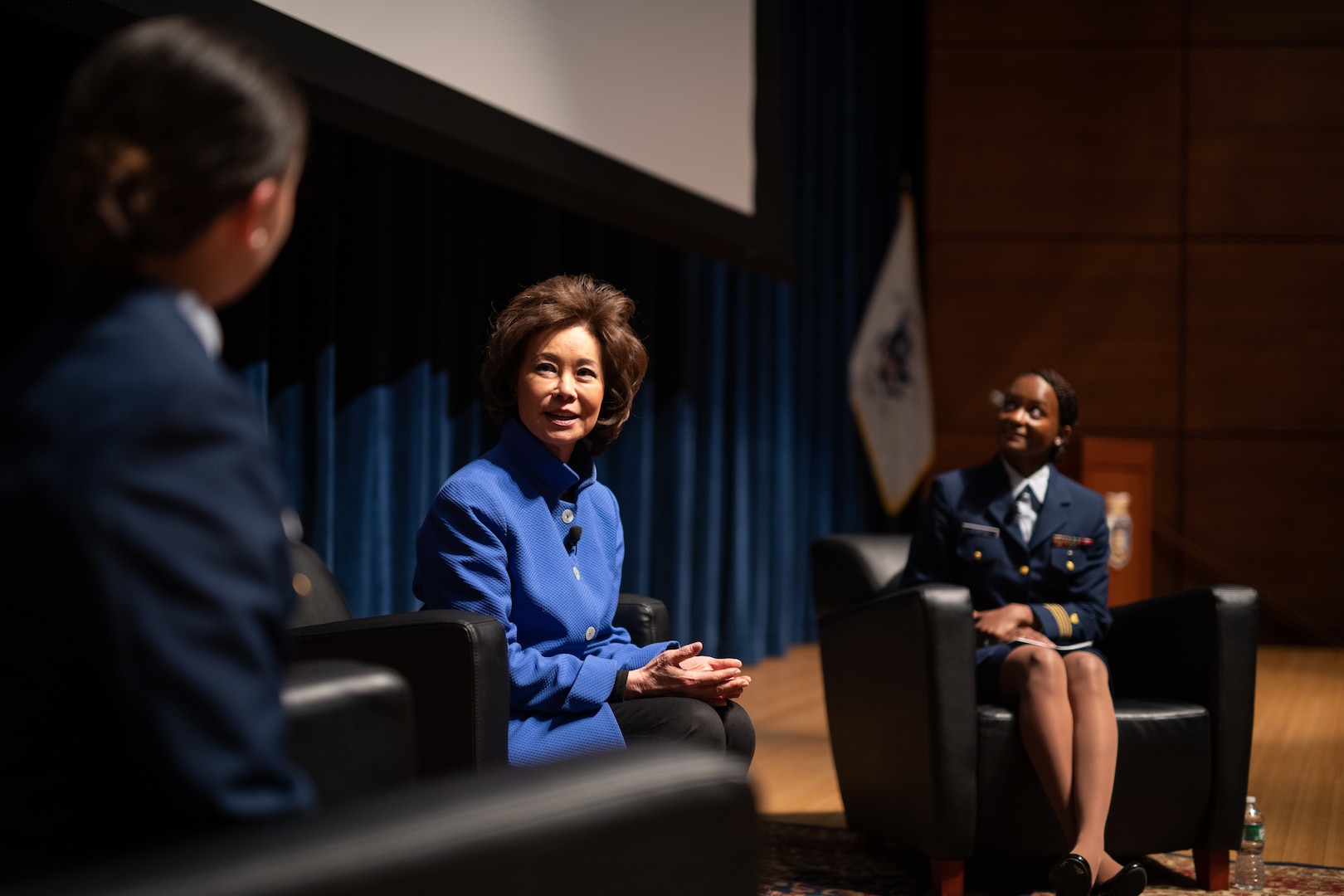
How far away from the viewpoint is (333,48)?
241 cm

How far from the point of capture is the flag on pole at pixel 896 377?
6156mm

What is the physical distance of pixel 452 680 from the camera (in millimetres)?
1659

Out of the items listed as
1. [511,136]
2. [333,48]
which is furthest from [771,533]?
[333,48]

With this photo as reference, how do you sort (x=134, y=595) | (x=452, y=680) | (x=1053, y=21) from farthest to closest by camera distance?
(x=1053, y=21) < (x=452, y=680) < (x=134, y=595)

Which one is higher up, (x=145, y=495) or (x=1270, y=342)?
(x=1270, y=342)

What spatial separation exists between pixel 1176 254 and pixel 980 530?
4430mm

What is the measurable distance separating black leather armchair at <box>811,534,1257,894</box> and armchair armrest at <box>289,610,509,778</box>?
3.14 ft

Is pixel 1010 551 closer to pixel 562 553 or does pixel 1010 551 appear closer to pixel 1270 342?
pixel 562 553

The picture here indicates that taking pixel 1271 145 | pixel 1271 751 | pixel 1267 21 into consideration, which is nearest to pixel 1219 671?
pixel 1271 751

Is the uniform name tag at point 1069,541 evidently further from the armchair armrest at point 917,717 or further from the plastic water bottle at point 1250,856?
the plastic water bottle at point 1250,856

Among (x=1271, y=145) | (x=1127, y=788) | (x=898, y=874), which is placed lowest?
(x=898, y=874)

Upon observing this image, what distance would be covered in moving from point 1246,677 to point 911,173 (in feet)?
15.9

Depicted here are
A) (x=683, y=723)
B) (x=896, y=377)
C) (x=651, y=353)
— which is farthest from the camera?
(x=896, y=377)

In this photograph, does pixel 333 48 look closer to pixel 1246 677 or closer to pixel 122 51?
pixel 122 51
